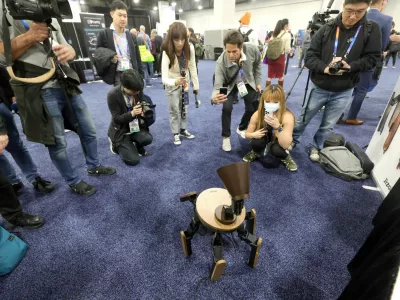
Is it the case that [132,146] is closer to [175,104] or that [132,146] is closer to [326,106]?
[175,104]

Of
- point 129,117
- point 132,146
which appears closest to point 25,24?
point 129,117

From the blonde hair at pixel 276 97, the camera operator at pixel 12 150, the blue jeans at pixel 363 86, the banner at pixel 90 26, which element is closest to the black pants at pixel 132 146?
the camera operator at pixel 12 150

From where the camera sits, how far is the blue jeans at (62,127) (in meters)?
1.55

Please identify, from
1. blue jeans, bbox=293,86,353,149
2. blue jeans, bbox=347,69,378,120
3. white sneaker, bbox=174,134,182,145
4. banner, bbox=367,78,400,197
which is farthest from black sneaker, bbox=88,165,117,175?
blue jeans, bbox=347,69,378,120

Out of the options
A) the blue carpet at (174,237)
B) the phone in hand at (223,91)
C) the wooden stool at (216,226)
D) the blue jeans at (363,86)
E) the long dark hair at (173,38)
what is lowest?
the blue carpet at (174,237)

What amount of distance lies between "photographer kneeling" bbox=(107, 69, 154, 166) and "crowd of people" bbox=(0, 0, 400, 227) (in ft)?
0.03

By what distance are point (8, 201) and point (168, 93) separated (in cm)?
184

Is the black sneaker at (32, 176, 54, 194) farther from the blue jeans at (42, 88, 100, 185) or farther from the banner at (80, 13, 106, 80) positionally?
the banner at (80, 13, 106, 80)

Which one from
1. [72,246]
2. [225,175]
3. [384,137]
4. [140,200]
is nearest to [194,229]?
[225,175]

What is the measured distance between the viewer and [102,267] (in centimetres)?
136

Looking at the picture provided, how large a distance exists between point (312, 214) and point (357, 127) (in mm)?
2379

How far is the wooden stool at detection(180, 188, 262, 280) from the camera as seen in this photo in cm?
112

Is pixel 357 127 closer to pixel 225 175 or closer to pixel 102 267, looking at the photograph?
pixel 225 175

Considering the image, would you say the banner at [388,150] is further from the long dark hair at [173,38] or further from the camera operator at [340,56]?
the long dark hair at [173,38]
